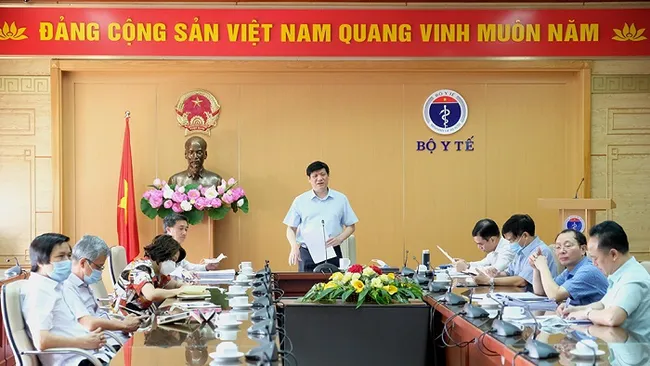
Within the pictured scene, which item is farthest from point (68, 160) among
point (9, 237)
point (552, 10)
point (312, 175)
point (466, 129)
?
point (552, 10)

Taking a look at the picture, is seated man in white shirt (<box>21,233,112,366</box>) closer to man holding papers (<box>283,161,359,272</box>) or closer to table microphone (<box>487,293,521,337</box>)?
table microphone (<box>487,293,521,337</box>)

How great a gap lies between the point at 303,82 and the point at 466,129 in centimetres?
167

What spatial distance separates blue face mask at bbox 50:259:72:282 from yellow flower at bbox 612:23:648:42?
627 centimetres

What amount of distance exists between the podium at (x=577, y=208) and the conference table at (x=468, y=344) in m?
3.27

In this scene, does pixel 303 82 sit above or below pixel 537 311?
above

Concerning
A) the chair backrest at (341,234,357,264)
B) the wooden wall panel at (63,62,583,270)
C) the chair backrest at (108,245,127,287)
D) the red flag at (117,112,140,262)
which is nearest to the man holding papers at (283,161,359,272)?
the chair backrest at (341,234,357,264)

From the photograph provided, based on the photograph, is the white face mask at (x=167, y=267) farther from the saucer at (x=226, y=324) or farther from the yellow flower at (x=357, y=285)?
the saucer at (x=226, y=324)

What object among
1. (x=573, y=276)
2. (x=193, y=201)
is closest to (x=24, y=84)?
(x=193, y=201)

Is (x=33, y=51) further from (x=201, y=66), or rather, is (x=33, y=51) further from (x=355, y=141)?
(x=355, y=141)

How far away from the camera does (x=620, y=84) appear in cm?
882

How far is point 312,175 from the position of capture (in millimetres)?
6816

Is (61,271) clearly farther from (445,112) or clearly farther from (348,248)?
(445,112)

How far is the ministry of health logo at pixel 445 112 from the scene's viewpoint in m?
8.95

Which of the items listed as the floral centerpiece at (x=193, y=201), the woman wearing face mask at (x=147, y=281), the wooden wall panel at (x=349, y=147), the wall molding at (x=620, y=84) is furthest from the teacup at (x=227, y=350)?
the wall molding at (x=620, y=84)
